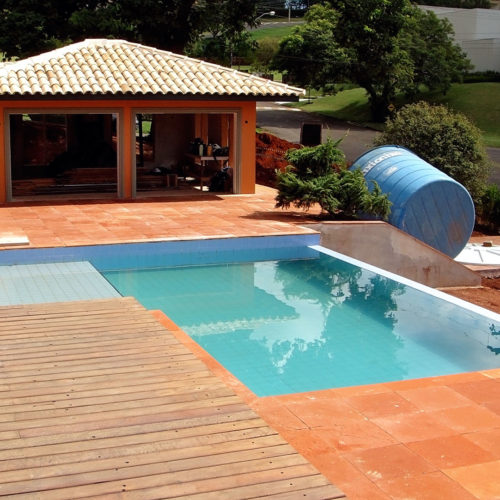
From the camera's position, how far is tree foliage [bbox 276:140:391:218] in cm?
1681

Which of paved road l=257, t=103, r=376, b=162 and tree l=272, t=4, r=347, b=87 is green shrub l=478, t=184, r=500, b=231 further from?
tree l=272, t=4, r=347, b=87

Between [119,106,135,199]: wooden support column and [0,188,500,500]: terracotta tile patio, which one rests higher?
[119,106,135,199]: wooden support column

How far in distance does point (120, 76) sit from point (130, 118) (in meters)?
0.98

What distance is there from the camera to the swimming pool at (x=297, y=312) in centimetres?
935

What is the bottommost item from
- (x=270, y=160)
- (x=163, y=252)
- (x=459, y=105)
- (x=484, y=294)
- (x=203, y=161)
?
(x=484, y=294)

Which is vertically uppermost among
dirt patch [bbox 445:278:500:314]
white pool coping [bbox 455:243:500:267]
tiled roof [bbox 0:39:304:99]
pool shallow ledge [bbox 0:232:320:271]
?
tiled roof [bbox 0:39:304:99]

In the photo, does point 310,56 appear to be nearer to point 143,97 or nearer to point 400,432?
point 143,97

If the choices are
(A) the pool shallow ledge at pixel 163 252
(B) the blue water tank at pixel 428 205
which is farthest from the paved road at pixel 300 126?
(A) the pool shallow ledge at pixel 163 252

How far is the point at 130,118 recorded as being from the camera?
19.3 meters

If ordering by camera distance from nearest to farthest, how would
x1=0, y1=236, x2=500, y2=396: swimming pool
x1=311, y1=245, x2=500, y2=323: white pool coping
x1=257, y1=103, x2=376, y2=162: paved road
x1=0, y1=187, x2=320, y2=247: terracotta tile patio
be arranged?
1. x1=0, y1=236, x2=500, y2=396: swimming pool
2. x1=311, y1=245, x2=500, y2=323: white pool coping
3. x1=0, y1=187, x2=320, y2=247: terracotta tile patio
4. x1=257, y1=103, x2=376, y2=162: paved road

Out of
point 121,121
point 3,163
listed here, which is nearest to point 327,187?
point 121,121

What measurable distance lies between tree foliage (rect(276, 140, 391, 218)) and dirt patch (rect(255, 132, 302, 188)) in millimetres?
6531

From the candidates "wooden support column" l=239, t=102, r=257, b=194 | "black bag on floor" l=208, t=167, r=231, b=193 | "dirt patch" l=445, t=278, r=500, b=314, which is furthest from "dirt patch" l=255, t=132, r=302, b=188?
"dirt patch" l=445, t=278, r=500, b=314

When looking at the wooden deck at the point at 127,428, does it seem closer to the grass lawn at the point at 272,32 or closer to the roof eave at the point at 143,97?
the roof eave at the point at 143,97
